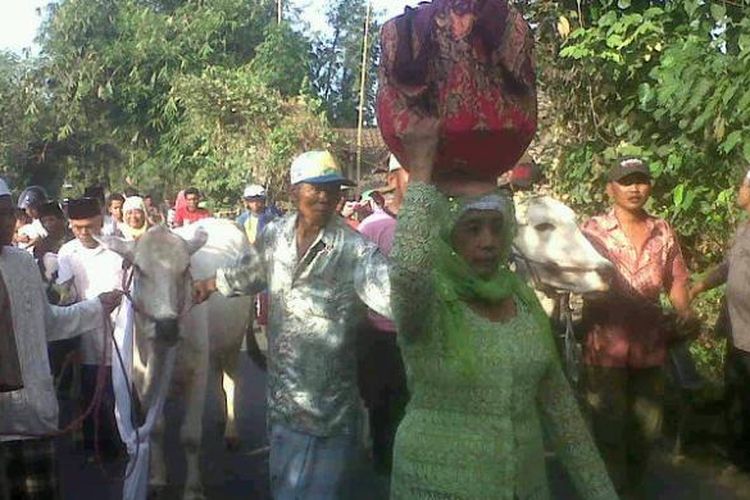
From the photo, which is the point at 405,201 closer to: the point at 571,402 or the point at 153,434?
the point at 571,402

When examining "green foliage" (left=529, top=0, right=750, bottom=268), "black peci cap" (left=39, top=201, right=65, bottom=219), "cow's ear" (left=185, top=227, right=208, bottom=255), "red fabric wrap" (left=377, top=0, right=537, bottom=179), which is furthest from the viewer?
"black peci cap" (left=39, top=201, right=65, bottom=219)

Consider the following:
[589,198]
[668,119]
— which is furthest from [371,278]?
[589,198]

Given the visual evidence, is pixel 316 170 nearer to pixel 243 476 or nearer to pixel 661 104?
pixel 661 104

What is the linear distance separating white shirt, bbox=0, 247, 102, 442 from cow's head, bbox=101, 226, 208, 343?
4.52 ft

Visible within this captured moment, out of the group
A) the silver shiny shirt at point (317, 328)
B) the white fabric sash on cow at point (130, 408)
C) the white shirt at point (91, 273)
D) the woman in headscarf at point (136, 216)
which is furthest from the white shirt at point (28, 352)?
the woman in headscarf at point (136, 216)

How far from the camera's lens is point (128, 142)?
35312 mm

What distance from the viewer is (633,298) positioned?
17.8 ft

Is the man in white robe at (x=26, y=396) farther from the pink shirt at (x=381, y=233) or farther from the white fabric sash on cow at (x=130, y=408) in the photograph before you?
the pink shirt at (x=381, y=233)

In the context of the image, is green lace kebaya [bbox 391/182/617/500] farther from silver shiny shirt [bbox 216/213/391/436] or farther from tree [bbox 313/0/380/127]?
tree [bbox 313/0/380/127]

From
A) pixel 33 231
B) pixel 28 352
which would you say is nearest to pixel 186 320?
pixel 28 352

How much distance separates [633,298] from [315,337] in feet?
5.44

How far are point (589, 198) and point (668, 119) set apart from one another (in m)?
1.17

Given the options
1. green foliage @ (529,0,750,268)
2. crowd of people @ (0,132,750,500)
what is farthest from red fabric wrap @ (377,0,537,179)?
green foliage @ (529,0,750,268)

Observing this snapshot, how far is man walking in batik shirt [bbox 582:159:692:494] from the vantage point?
5438 millimetres
